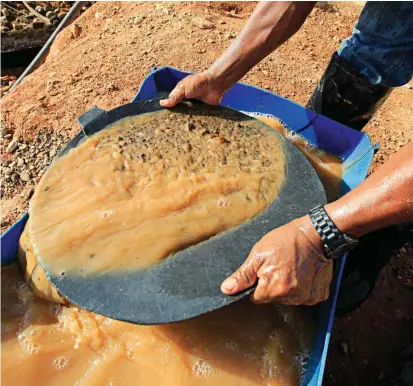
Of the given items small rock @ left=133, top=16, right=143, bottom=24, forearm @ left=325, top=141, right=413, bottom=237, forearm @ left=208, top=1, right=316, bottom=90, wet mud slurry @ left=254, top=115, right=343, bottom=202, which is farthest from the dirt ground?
forearm @ left=208, top=1, right=316, bottom=90

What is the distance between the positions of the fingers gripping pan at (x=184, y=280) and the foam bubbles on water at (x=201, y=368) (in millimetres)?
294

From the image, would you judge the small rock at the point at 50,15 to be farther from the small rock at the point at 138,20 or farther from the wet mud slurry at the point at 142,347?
the wet mud slurry at the point at 142,347

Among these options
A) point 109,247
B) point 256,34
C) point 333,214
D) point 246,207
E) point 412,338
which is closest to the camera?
point 333,214

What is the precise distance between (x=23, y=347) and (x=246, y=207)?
104cm

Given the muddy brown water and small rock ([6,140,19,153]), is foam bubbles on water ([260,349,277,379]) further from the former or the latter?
small rock ([6,140,19,153])

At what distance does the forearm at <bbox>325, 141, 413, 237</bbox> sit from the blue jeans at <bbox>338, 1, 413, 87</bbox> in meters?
0.81

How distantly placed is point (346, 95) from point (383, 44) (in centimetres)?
32

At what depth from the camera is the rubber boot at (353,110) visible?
202cm

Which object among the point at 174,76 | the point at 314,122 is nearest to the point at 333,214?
the point at 314,122

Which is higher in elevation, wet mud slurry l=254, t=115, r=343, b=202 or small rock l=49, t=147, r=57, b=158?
small rock l=49, t=147, r=57, b=158

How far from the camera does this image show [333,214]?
1399mm

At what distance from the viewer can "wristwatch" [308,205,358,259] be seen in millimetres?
1387

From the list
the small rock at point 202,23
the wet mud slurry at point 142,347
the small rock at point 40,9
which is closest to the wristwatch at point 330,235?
the wet mud slurry at point 142,347

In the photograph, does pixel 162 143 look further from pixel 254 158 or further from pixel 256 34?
pixel 256 34
